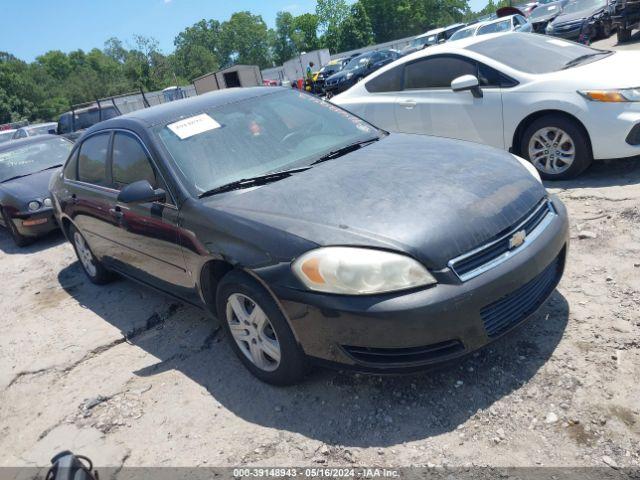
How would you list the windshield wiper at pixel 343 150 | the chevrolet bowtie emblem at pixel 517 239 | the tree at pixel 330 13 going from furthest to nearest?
1. the tree at pixel 330 13
2. the windshield wiper at pixel 343 150
3. the chevrolet bowtie emblem at pixel 517 239

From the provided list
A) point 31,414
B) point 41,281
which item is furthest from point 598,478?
point 41,281

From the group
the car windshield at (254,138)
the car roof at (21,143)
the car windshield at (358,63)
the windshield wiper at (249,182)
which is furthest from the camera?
the car windshield at (358,63)

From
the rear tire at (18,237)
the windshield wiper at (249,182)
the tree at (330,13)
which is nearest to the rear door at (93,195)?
the windshield wiper at (249,182)

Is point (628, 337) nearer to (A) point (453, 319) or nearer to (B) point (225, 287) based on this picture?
(A) point (453, 319)

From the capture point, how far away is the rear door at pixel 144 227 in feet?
10.8

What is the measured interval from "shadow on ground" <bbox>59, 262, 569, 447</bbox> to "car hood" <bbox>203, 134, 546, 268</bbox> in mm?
606

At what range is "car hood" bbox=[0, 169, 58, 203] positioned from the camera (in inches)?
287

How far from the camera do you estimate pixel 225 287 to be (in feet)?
9.39

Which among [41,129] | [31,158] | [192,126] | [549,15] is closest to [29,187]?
[31,158]

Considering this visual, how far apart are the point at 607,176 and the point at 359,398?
3.71 metres

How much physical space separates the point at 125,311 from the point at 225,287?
6.71 ft

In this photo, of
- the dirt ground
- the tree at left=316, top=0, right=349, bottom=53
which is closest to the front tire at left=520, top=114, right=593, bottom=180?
the dirt ground

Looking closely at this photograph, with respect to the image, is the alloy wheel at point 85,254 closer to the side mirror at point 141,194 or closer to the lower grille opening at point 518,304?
the side mirror at point 141,194

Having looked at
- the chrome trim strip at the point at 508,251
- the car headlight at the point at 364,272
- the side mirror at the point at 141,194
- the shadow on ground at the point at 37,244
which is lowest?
the shadow on ground at the point at 37,244
